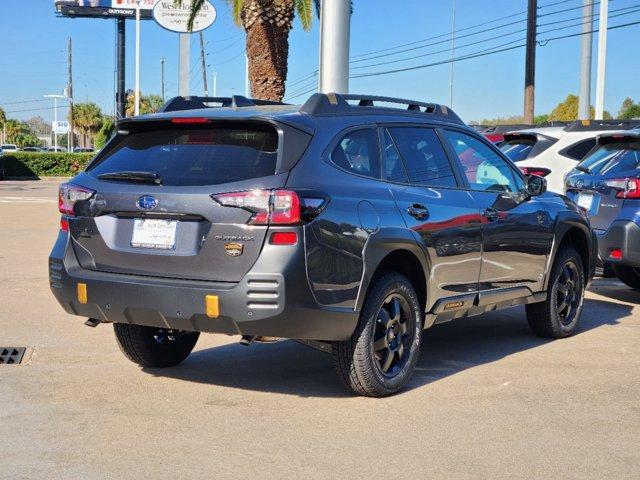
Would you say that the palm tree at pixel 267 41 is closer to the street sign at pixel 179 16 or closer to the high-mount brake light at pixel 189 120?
the street sign at pixel 179 16

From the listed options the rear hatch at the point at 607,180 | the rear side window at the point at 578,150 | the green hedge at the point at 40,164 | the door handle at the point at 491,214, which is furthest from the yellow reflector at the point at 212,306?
the green hedge at the point at 40,164

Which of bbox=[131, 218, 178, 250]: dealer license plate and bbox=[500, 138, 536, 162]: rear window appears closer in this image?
bbox=[131, 218, 178, 250]: dealer license plate

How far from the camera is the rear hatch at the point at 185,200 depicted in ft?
18.0

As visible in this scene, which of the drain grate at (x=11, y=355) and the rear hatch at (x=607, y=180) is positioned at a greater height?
the rear hatch at (x=607, y=180)

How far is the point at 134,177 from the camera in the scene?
5902mm

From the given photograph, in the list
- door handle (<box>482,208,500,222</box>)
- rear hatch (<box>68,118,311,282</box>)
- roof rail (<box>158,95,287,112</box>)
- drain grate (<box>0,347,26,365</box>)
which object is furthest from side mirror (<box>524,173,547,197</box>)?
drain grate (<box>0,347,26,365</box>)

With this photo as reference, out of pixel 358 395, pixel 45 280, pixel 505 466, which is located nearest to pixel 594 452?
pixel 505 466

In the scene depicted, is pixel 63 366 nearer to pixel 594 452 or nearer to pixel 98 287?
pixel 98 287

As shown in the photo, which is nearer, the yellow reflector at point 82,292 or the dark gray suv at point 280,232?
the dark gray suv at point 280,232

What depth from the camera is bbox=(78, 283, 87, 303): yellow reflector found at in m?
5.95

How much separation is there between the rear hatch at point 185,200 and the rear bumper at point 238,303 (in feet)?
0.23

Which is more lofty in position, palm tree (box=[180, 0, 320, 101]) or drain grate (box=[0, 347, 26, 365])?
palm tree (box=[180, 0, 320, 101])

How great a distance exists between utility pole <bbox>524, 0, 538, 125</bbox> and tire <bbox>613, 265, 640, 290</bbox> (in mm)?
20663

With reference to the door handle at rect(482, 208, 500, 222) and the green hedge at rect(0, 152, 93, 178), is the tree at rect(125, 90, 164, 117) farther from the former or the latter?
the door handle at rect(482, 208, 500, 222)
